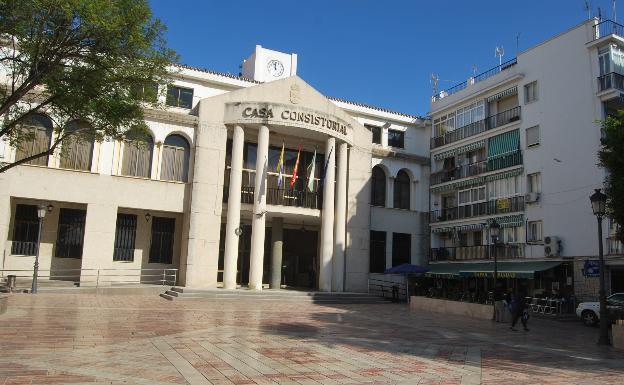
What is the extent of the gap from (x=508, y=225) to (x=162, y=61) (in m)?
22.5

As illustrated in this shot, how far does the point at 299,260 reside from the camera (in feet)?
108

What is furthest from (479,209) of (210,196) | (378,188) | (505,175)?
(210,196)

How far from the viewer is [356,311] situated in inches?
880

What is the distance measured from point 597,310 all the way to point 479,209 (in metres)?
11.4

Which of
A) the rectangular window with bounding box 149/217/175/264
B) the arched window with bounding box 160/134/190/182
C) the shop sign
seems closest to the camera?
the shop sign

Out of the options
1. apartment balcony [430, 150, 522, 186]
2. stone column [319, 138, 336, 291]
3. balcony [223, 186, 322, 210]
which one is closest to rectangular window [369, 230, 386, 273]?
stone column [319, 138, 336, 291]

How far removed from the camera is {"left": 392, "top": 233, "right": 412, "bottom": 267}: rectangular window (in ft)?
113

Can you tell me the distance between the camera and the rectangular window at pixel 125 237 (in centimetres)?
2758

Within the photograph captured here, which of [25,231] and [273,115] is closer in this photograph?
[25,231]

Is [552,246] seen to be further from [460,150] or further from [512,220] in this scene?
[460,150]

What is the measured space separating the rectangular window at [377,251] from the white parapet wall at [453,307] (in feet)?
27.3

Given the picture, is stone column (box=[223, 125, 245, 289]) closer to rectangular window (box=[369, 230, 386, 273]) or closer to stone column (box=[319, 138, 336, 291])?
stone column (box=[319, 138, 336, 291])

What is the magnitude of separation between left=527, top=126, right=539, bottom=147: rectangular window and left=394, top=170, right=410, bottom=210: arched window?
29.0ft

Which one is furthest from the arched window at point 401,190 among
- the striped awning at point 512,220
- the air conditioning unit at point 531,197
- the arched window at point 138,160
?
the arched window at point 138,160
